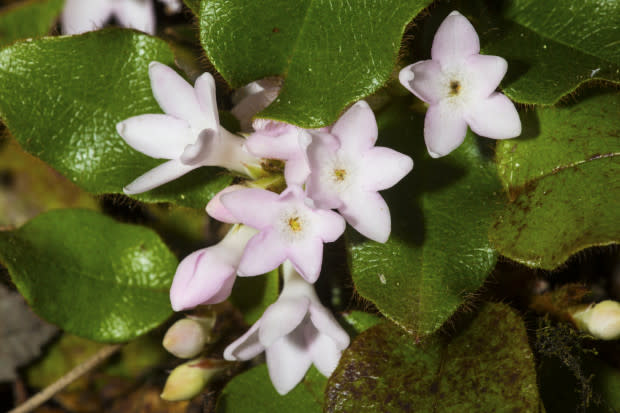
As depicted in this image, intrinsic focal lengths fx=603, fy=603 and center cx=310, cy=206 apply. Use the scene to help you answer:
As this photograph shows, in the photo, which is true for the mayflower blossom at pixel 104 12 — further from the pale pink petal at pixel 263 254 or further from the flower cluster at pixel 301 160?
the pale pink petal at pixel 263 254

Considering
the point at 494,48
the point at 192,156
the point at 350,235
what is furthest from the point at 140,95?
the point at 494,48

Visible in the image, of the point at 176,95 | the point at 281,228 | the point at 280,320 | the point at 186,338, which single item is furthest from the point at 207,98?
the point at 186,338

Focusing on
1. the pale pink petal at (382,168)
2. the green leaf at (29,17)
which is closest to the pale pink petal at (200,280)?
the pale pink petal at (382,168)

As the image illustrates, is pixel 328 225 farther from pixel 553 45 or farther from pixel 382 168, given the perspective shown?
pixel 553 45

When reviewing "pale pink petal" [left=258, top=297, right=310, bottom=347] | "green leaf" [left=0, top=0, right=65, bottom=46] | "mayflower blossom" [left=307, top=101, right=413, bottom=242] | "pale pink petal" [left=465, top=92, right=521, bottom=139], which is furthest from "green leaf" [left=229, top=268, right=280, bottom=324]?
"green leaf" [left=0, top=0, right=65, bottom=46]

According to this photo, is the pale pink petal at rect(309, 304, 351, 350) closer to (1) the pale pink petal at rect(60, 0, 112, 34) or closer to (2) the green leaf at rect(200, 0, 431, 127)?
(2) the green leaf at rect(200, 0, 431, 127)

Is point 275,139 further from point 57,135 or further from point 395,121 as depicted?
point 57,135
